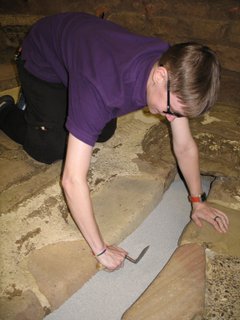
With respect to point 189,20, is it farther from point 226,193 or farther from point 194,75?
point 194,75

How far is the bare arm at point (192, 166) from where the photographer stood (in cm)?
157

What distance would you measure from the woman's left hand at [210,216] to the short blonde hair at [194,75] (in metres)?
0.78

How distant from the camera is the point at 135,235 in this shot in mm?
1729

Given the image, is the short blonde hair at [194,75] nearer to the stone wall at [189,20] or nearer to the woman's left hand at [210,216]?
the woman's left hand at [210,216]

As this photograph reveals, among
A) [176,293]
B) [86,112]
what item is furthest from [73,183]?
[176,293]

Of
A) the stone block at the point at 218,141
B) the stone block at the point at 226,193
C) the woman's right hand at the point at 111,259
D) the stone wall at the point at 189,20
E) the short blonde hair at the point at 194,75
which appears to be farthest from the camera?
the stone wall at the point at 189,20

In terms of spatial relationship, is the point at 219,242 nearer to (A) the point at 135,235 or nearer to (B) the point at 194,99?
(A) the point at 135,235

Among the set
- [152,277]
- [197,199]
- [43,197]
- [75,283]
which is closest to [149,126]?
[197,199]

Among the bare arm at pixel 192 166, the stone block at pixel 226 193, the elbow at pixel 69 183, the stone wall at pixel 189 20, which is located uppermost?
the stone wall at pixel 189 20

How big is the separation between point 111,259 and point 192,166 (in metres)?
0.66

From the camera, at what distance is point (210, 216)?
5.41 ft

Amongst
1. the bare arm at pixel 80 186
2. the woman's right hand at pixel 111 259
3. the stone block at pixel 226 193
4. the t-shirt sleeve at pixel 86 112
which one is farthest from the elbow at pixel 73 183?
the stone block at pixel 226 193

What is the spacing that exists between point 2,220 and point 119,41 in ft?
3.45

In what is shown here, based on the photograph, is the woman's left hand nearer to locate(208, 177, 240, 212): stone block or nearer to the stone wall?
locate(208, 177, 240, 212): stone block
